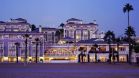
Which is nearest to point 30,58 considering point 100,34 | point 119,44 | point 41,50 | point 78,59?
point 41,50

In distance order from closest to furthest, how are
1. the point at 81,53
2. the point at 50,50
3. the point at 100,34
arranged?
the point at 81,53, the point at 50,50, the point at 100,34

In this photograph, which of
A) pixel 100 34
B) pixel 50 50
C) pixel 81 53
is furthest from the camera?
pixel 100 34

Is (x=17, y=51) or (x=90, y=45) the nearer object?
(x=17, y=51)

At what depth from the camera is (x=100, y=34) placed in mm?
193375

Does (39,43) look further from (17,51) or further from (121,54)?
(121,54)

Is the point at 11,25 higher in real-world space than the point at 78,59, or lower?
higher

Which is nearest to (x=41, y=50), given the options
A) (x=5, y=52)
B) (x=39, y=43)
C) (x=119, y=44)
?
(x=39, y=43)

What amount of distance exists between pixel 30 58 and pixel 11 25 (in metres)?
51.9

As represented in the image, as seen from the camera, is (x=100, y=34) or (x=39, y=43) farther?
(x=100, y=34)

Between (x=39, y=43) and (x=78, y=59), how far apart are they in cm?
1540

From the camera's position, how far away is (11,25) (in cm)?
19938

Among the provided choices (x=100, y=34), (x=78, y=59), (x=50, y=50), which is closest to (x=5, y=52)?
(x=50, y=50)

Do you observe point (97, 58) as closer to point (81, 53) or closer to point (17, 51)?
Answer: point (81, 53)

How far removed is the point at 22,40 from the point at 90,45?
1028 inches
